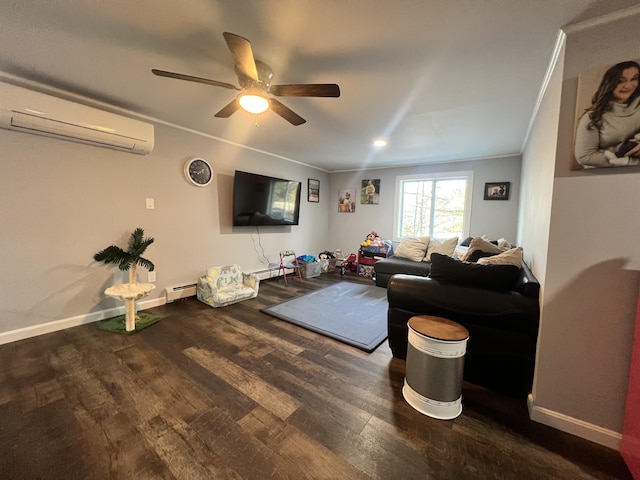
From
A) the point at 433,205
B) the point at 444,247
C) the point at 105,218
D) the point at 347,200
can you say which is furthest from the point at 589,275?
the point at 347,200

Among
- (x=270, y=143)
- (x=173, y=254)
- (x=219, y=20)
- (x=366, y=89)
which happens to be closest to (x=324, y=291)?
(x=173, y=254)

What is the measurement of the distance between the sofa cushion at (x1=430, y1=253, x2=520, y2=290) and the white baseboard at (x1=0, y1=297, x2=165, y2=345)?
10.9 ft

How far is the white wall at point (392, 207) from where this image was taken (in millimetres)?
4105

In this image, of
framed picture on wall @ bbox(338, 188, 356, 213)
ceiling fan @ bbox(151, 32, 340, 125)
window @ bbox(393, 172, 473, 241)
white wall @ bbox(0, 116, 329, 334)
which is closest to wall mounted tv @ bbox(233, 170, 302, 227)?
white wall @ bbox(0, 116, 329, 334)

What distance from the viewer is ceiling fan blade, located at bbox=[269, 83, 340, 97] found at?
164cm

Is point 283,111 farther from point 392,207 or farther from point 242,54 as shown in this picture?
point 392,207

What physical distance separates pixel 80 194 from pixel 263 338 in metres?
2.36

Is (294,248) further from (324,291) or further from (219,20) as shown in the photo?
(219,20)

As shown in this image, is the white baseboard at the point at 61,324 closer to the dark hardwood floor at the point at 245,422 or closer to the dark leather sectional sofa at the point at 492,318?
the dark hardwood floor at the point at 245,422

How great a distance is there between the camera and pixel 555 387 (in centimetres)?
144

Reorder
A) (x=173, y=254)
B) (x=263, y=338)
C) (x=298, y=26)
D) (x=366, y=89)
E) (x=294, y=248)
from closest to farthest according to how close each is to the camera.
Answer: (x=298, y=26)
(x=366, y=89)
(x=263, y=338)
(x=173, y=254)
(x=294, y=248)

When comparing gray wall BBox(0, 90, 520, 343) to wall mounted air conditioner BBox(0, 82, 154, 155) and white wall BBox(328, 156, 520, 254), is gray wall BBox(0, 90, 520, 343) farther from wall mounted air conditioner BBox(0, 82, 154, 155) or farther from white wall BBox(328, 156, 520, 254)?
wall mounted air conditioner BBox(0, 82, 154, 155)

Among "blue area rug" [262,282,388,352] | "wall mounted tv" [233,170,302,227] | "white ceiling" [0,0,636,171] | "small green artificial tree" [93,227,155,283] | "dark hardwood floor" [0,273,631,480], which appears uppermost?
"white ceiling" [0,0,636,171]

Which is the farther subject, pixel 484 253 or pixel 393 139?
pixel 393 139
